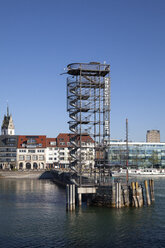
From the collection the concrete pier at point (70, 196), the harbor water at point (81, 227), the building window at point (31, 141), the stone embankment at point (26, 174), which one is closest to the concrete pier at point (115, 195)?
the concrete pier at point (70, 196)

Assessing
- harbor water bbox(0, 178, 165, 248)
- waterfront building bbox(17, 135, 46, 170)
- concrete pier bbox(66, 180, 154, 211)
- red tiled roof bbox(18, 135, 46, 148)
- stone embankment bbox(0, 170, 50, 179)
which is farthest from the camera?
red tiled roof bbox(18, 135, 46, 148)

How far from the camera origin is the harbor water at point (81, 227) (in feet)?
126

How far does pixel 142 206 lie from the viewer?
5847cm

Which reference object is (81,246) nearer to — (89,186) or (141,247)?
(141,247)

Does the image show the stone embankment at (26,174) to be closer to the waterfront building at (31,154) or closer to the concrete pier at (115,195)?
the waterfront building at (31,154)

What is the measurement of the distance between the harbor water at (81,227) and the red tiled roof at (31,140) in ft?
402

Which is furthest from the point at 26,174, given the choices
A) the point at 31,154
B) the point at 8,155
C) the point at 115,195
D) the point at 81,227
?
the point at 81,227

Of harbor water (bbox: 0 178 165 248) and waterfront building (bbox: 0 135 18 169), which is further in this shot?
waterfront building (bbox: 0 135 18 169)

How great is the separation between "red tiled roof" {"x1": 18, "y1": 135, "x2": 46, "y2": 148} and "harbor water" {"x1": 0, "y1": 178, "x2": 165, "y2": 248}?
402 ft

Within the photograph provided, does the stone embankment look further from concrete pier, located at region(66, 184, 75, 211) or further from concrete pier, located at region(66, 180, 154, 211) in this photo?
concrete pier, located at region(66, 184, 75, 211)

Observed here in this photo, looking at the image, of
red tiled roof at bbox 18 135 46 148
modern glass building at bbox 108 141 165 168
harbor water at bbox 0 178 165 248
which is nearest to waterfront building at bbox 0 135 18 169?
red tiled roof at bbox 18 135 46 148

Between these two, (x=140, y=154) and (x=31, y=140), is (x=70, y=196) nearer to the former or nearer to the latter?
(x=31, y=140)

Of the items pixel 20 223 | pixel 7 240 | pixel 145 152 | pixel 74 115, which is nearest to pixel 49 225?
pixel 20 223

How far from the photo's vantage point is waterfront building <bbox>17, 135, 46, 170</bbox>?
18412 centimetres
